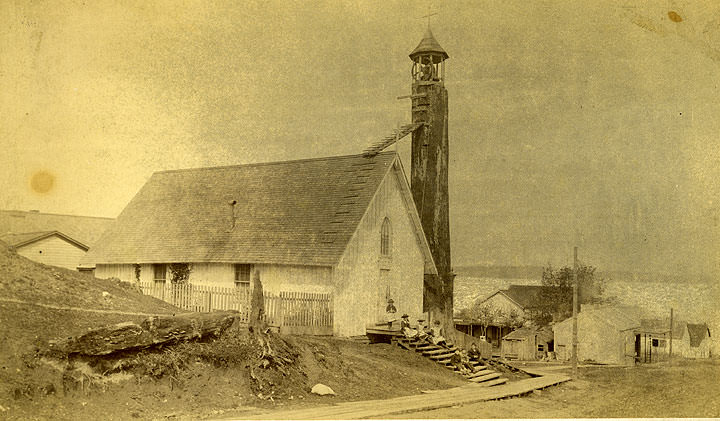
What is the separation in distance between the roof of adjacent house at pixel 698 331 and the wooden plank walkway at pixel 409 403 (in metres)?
3.29

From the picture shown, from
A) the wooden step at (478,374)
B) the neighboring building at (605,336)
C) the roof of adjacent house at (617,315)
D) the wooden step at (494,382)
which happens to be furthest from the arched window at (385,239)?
the neighboring building at (605,336)

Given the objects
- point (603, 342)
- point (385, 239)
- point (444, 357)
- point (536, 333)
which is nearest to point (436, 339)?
point (444, 357)

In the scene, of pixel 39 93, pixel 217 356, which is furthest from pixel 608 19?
pixel 39 93

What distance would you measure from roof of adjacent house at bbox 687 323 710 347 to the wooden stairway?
13.0 feet

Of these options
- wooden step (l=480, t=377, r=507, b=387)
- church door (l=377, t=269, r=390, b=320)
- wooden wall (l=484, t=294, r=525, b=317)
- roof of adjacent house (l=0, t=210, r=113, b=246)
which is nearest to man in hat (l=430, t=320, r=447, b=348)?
church door (l=377, t=269, r=390, b=320)

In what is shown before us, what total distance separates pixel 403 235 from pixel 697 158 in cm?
701

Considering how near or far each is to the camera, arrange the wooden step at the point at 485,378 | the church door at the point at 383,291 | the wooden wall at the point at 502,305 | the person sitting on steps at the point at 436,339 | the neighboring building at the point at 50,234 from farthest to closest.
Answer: the wooden wall at the point at 502,305 → the church door at the point at 383,291 → the person sitting on steps at the point at 436,339 → the wooden step at the point at 485,378 → the neighboring building at the point at 50,234

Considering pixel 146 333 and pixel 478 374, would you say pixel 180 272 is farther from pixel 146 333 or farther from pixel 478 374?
pixel 478 374

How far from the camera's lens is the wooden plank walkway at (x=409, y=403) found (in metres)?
9.73

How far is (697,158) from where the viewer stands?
43.8 ft

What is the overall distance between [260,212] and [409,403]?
20.8 feet

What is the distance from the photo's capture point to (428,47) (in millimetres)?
13922

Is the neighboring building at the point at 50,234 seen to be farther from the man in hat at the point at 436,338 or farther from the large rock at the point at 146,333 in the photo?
the man in hat at the point at 436,338

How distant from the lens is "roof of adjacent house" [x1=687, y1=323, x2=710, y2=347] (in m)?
13.7
